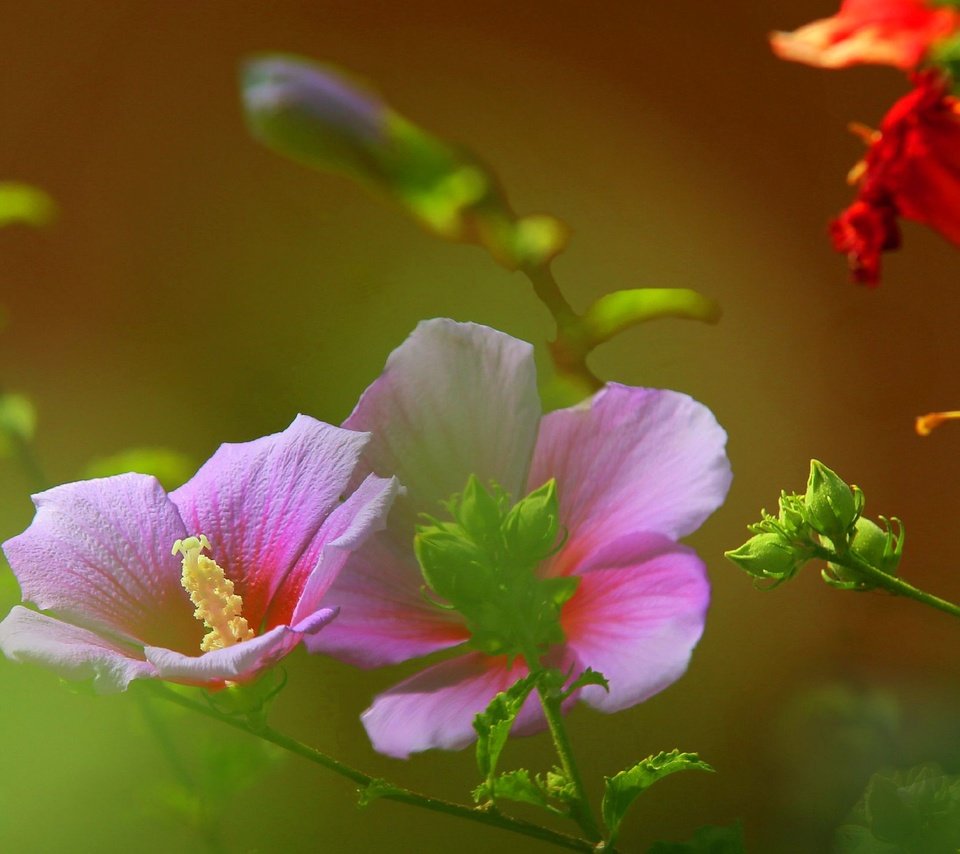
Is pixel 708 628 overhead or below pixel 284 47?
below

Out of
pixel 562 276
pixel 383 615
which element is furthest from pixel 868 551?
pixel 562 276

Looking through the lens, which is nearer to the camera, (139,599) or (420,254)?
(139,599)

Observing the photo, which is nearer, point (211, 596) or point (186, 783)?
point (211, 596)

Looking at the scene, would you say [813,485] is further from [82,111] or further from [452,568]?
[82,111]

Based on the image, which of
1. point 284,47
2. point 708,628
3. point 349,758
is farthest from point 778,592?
point 284,47

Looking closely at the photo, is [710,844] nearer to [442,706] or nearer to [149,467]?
[442,706]

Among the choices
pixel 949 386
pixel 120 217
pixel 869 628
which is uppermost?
pixel 120 217

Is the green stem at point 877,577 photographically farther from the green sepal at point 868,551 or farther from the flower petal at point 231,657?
the flower petal at point 231,657
